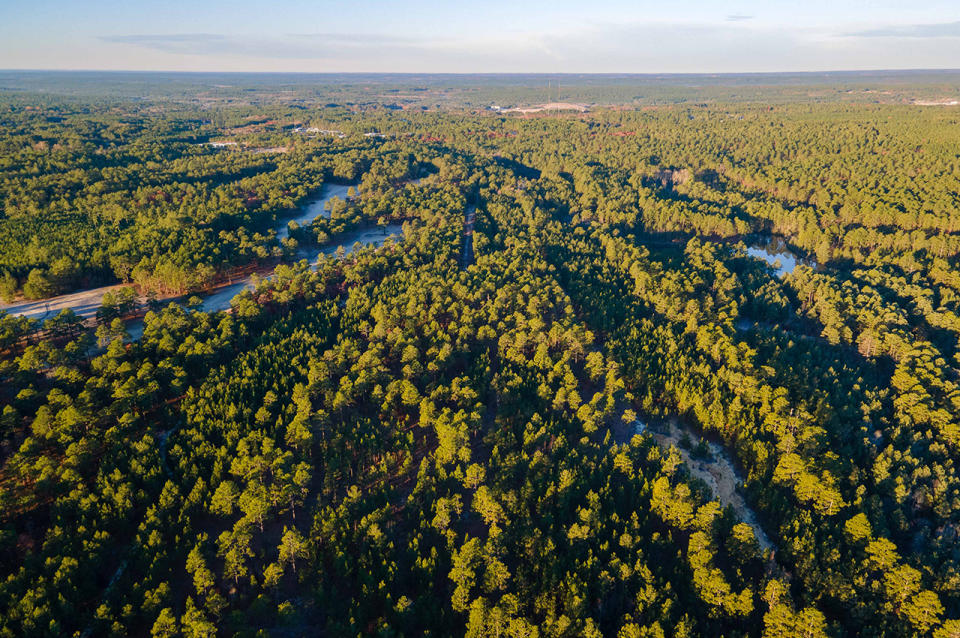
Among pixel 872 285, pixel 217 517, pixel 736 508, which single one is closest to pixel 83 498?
pixel 217 517

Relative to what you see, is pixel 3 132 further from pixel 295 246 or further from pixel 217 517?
pixel 217 517

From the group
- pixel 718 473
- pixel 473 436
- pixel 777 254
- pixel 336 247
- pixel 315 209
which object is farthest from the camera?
pixel 315 209

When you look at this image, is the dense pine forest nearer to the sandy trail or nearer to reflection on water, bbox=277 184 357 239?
the sandy trail

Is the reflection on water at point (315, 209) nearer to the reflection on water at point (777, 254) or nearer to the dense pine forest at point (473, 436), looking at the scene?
the dense pine forest at point (473, 436)

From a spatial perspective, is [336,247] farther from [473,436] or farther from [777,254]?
[777,254]

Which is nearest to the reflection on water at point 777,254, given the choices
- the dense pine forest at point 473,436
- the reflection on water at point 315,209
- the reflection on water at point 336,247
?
the dense pine forest at point 473,436

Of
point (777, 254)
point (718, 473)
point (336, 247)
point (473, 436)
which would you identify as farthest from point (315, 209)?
point (777, 254)

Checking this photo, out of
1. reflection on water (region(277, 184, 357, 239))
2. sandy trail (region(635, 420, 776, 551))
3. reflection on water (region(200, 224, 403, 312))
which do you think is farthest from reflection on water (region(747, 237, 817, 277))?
reflection on water (region(277, 184, 357, 239))
